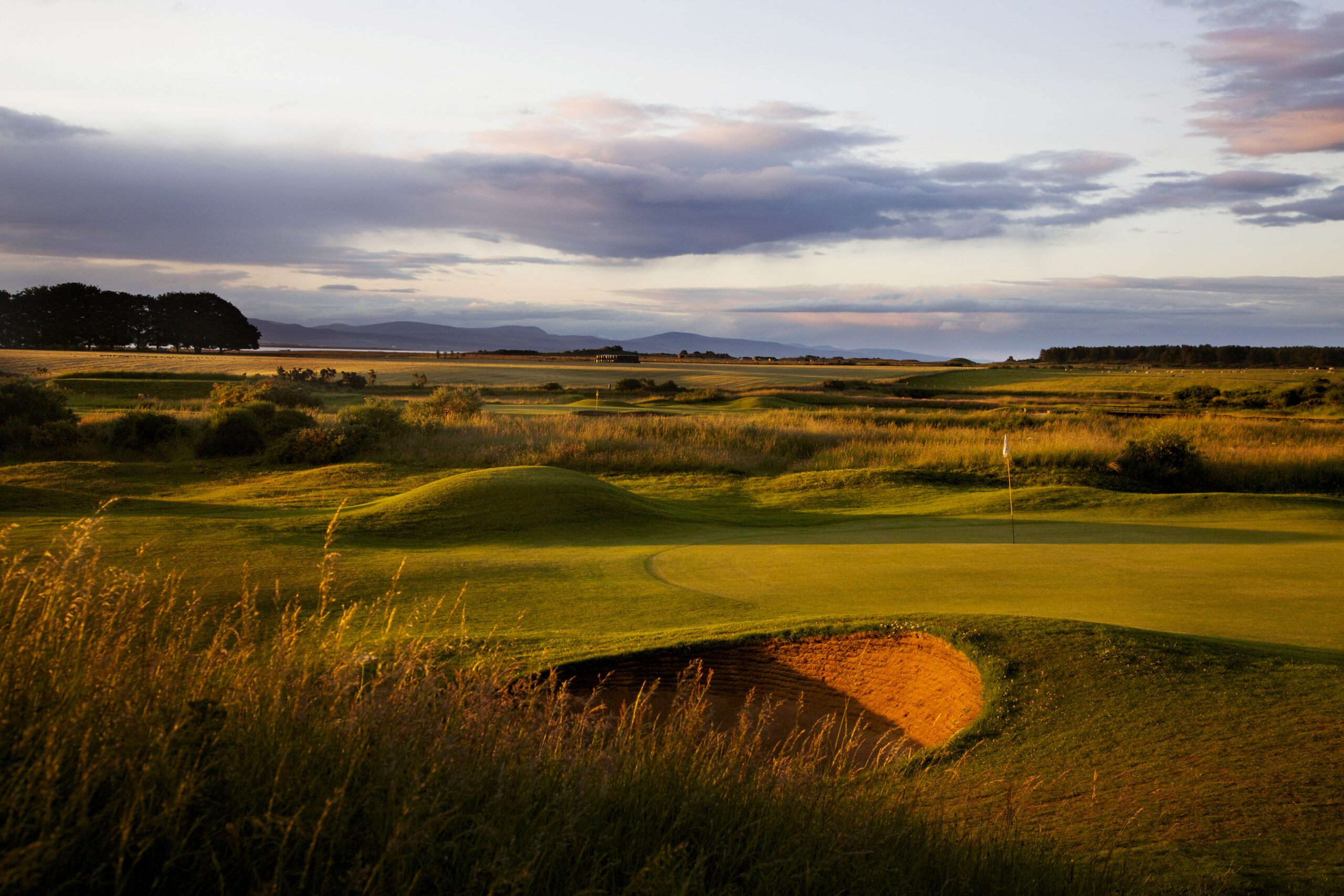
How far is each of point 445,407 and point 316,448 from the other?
8777 mm

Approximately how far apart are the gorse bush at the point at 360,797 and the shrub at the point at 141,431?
31199 millimetres

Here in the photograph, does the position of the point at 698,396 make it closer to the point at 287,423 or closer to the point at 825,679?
the point at 287,423

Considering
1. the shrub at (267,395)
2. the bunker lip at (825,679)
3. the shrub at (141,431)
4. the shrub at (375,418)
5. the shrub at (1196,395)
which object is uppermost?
the shrub at (1196,395)

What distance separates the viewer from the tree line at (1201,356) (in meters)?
104

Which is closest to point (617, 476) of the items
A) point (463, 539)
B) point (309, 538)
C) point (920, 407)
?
point (463, 539)

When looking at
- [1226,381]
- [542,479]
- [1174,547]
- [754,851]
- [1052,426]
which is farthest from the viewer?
[1226,381]

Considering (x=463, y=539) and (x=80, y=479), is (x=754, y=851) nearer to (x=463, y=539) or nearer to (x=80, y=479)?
(x=463, y=539)

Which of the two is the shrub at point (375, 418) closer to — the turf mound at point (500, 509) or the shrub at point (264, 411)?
the shrub at point (264, 411)

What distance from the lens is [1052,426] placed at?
3562 centimetres

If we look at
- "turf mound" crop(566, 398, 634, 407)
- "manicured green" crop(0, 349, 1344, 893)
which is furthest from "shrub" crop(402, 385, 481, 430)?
"turf mound" crop(566, 398, 634, 407)

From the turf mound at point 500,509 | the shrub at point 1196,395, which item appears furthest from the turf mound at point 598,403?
the shrub at point 1196,395

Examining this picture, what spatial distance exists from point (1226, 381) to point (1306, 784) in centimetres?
7846

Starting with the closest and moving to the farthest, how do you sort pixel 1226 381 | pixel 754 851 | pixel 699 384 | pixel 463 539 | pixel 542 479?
pixel 754 851 < pixel 463 539 < pixel 542 479 < pixel 1226 381 < pixel 699 384

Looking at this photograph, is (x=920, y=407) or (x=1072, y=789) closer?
(x=1072, y=789)
